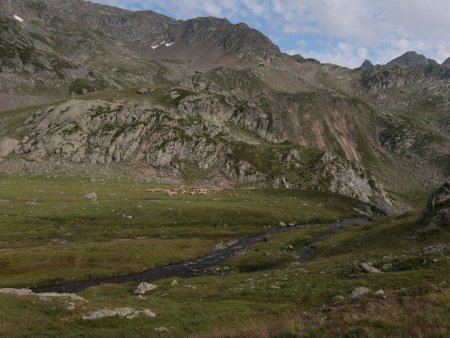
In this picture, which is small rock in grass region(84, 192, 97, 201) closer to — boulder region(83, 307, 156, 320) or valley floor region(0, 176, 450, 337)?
valley floor region(0, 176, 450, 337)

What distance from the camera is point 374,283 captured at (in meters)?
40.2

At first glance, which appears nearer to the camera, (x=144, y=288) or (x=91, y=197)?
(x=144, y=288)

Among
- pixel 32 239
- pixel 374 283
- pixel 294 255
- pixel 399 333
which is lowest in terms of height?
pixel 32 239

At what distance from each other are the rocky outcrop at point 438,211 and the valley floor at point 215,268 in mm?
2447

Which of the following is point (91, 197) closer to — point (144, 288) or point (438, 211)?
point (144, 288)

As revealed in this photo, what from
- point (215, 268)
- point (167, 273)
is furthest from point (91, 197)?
point (215, 268)

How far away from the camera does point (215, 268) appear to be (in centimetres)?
7294

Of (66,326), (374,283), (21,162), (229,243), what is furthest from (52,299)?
(21,162)

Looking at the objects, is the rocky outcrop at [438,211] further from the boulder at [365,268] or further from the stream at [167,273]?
the stream at [167,273]

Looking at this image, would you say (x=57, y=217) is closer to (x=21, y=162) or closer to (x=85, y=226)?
(x=85, y=226)

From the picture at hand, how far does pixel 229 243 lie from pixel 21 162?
452ft

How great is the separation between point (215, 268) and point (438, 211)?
1524 inches

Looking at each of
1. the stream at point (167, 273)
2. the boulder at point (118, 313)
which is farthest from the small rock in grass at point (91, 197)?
the boulder at point (118, 313)

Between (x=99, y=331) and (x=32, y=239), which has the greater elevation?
(x=99, y=331)
